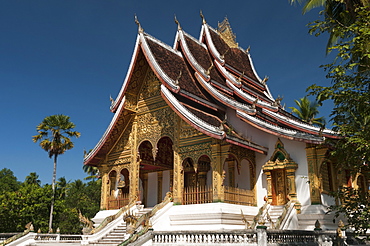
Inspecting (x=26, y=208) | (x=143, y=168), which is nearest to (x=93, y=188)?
(x=26, y=208)

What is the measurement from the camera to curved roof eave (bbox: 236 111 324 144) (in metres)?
11.4

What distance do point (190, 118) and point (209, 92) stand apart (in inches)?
81.9

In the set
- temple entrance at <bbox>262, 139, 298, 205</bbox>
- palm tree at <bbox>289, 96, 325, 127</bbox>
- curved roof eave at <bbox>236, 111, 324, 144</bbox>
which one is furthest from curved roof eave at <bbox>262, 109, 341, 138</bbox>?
palm tree at <bbox>289, 96, 325, 127</bbox>

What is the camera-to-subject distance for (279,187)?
42.2ft

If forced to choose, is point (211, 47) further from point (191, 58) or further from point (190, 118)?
point (190, 118)

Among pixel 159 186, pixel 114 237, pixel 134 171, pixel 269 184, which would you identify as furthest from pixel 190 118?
pixel 159 186

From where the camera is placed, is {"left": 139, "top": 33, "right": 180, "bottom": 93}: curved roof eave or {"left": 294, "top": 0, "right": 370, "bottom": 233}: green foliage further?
{"left": 139, "top": 33, "right": 180, "bottom": 93}: curved roof eave

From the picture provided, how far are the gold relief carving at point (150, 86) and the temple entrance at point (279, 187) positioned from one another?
5.38 m

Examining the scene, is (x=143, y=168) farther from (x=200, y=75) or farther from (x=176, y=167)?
(x=200, y=75)

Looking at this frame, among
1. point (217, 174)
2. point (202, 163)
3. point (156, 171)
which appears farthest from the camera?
point (156, 171)

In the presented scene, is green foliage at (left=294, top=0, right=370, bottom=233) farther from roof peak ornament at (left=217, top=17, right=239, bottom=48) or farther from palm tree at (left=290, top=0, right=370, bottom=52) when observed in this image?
roof peak ornament at (left=217, top=17, right=239, bottom=48)

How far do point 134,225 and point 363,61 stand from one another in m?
7.30

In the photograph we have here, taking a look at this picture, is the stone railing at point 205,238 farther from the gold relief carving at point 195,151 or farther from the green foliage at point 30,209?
the green foliage at point 30,209

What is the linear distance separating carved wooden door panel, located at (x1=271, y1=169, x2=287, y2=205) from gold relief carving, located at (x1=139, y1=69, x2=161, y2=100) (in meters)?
5.38
